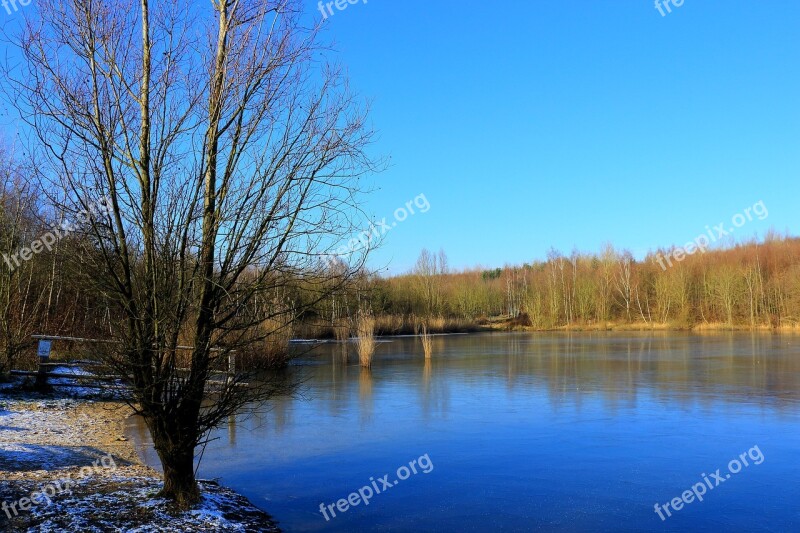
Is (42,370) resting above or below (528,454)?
above

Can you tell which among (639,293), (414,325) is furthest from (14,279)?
(639,293)

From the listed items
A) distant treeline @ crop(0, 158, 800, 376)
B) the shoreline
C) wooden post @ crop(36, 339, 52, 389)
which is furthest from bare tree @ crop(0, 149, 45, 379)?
distant treeline @ crop(0, 158, 800, 376)

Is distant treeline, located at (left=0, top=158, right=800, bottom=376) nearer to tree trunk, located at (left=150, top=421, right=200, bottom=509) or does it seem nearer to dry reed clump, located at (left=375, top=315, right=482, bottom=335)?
dry reed clump, located at (left=375, top=315, right=482, bottom=335)

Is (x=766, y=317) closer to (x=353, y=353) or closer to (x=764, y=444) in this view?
(x=353, y=353)

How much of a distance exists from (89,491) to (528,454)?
5.17 meters

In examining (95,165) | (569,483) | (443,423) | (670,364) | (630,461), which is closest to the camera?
(95,165)

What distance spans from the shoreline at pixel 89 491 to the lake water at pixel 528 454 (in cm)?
49

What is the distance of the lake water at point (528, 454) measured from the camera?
568 cm

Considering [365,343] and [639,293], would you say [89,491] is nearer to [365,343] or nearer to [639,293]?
[365,343]

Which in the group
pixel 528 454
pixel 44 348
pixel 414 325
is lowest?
pixel 528 454

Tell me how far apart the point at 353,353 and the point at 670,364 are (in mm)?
13320

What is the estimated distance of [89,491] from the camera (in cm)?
499

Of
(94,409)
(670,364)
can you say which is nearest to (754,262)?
(670,364)

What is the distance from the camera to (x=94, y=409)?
1096 cm
